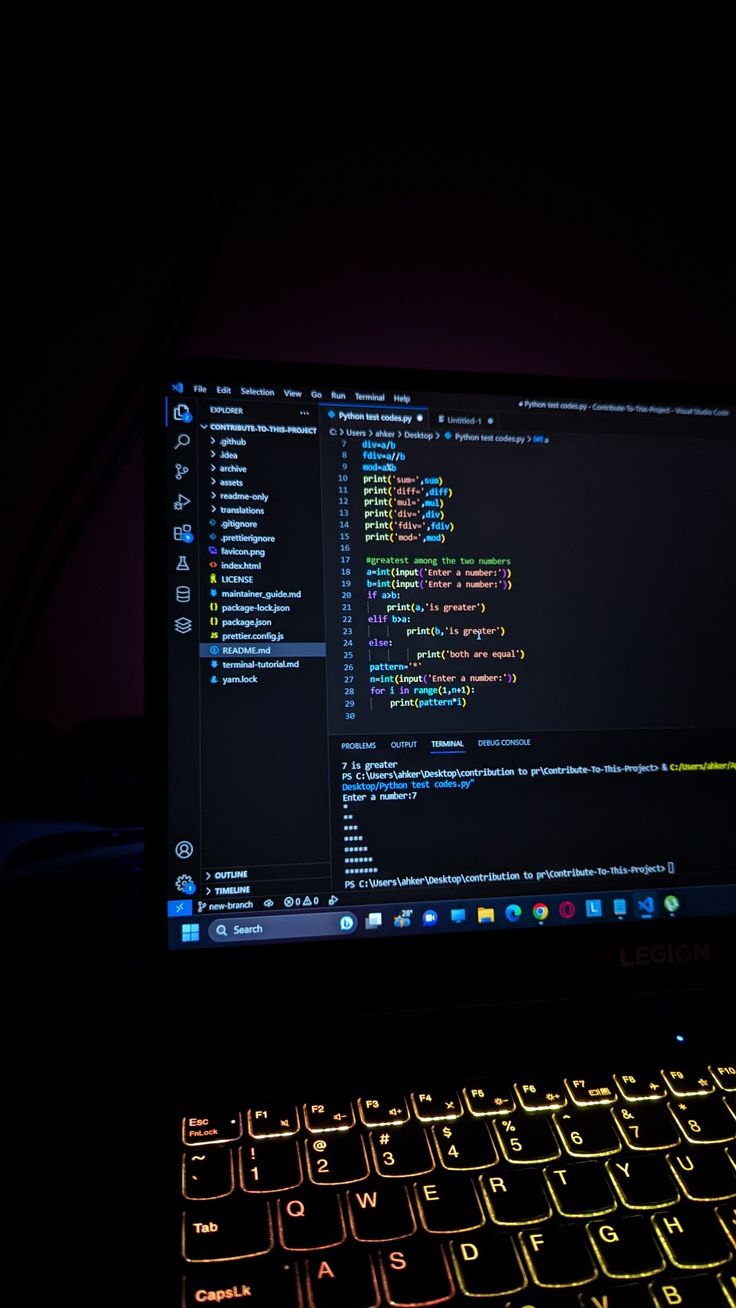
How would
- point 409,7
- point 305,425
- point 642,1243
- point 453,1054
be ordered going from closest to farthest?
1. point 642,1243
2. point 453,1054
3. point 305,425
4. point 409,7

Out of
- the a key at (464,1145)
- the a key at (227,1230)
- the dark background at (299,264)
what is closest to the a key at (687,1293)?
the a key at (464,1145)

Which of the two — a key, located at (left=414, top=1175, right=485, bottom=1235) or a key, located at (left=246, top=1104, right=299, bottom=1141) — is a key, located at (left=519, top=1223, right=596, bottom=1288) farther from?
a key, located at (left=246, top=1104, right=299, bottom=1141)

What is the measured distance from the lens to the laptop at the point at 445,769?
54 centimetres

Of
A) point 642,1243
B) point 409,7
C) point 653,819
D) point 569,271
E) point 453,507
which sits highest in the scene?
point 409,7

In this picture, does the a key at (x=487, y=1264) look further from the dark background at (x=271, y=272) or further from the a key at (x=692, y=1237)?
the dark background at (x=271, y=272)

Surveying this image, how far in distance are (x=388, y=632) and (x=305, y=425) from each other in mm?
188

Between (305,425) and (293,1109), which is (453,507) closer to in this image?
(305,425)

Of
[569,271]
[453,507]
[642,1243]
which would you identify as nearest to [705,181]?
[569,271]

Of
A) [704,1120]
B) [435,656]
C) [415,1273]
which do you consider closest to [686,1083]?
[704,1120]

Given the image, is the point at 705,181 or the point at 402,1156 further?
the point at 705,181

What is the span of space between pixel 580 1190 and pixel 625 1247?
0.04 meters

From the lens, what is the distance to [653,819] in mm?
664

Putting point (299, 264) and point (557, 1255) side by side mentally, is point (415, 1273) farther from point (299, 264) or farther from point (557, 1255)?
point (299, 264)

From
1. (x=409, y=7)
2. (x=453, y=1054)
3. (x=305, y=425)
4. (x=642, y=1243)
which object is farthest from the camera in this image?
(x=409, y=7)
